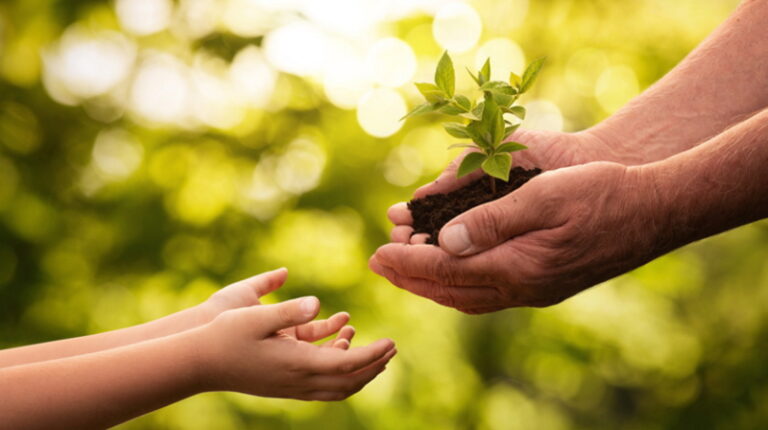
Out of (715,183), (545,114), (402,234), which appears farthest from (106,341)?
(545,114)

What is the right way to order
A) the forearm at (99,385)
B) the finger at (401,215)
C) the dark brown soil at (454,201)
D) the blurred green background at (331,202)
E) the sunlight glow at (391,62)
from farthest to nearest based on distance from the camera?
1. the sunlight glow at (391,62)
2. the blurred green background at (331,202)
3. the finger at (401,215)
4. the dark brown soil at (454,201)
5. the forearm at (99,385)

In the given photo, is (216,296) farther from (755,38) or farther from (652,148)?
(755,38)

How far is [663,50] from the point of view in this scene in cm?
322

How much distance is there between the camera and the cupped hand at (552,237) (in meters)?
1.50

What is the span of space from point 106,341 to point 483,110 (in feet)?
3.36

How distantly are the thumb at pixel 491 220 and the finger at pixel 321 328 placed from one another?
0.33 meters

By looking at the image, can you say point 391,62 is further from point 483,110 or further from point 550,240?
point 550,240

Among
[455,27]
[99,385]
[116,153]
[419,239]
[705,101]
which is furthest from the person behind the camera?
[455,27]

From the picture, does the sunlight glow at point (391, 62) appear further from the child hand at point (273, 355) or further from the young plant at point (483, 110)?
the child hand at point (273, 355)

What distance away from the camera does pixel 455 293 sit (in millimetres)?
1677

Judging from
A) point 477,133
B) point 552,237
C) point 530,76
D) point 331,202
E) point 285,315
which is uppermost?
point 530,76

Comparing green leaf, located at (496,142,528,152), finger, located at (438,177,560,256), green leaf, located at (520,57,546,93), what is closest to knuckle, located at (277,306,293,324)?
finger, located at (438,177,560,256)

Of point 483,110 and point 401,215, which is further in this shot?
point 401,215

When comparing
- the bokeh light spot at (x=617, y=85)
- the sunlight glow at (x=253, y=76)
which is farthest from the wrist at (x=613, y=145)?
the sunlight glow at (x=253, y=76)
